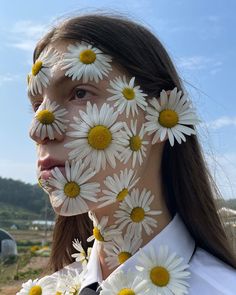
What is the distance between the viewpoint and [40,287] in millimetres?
2186

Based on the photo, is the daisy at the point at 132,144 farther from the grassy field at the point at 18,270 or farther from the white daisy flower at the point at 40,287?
the grassy field at the point at 18,270

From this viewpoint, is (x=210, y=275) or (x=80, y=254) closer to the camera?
(x=210, y=275)

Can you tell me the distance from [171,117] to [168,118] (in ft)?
0.04

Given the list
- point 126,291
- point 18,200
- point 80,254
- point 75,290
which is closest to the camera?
point 126,291

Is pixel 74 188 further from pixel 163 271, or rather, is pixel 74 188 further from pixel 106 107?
pixel 163 271

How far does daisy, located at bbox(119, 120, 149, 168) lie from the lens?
5.95 feet

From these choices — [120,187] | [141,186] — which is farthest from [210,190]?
A: [120,187]

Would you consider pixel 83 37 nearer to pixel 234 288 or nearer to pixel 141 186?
pixel 141 186

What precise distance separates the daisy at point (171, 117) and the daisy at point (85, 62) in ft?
Answer: 0.76

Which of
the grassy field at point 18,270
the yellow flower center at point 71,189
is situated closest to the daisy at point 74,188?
the yellow flower center at point 71,189

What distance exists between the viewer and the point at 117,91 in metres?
1.87

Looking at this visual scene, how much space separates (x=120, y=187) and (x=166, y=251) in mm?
283

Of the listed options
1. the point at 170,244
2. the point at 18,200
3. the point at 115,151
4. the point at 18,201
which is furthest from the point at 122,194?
the point at 18,201

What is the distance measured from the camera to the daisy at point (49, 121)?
5.98 feet
